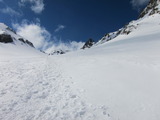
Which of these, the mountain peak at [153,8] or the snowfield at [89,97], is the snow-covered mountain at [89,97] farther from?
the mountain peak at [153,8]

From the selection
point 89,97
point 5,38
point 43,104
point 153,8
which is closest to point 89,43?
point 153,8

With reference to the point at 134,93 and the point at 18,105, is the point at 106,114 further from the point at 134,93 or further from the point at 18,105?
the point at 18,105

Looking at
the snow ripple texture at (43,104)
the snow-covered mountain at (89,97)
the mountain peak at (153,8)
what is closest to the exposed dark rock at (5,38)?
the snow-covered mountain at (89,97)

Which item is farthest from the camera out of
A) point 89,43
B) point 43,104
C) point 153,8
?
point 89,43

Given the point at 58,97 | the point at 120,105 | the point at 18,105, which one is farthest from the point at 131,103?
the point at 18,105

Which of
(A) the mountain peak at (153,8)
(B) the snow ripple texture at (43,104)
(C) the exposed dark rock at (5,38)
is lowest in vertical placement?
(B) the snow ripple texture at (43,104)

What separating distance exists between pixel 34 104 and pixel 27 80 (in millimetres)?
3042

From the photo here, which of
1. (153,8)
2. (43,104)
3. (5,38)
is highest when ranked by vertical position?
(153,8)

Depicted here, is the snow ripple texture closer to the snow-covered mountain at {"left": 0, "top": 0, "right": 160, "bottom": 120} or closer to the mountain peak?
the snow-covered mountain at {"left": 0, "top": 0, "right": 160, "bottom": 120}

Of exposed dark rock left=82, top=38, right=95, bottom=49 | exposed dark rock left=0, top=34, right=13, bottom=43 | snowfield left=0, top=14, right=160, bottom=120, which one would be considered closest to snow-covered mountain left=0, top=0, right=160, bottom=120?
snowfield left=0, top=14, right=160, bottom=120

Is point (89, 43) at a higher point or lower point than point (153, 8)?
lower

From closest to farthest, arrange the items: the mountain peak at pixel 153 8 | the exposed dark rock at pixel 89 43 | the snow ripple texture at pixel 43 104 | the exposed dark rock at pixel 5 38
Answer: the snow ripple texture at pixel 43 104, the exposed dark rock at pixel 5 38, the mountain peak at pixel 153 8, the exposed dark rock at pixel 89 43

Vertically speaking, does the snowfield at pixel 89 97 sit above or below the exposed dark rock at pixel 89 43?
below

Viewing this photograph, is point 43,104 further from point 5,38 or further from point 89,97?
point 5,38
